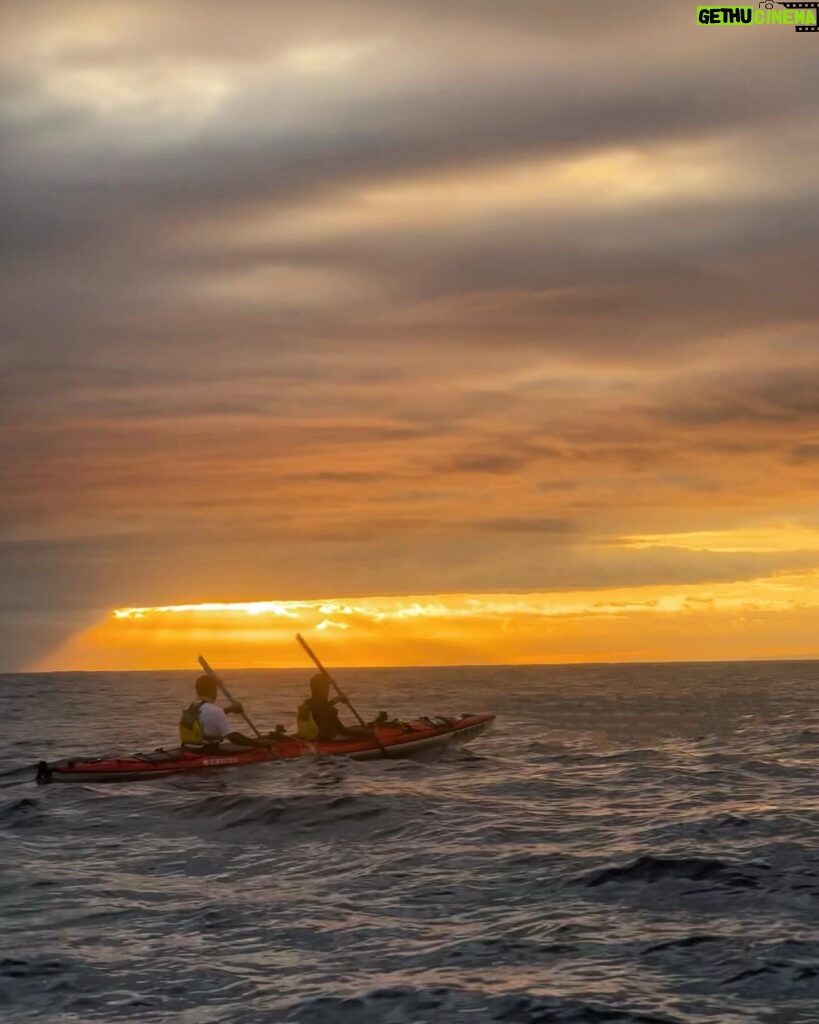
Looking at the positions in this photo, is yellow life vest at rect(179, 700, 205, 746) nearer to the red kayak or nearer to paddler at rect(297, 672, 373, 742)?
the red kayak

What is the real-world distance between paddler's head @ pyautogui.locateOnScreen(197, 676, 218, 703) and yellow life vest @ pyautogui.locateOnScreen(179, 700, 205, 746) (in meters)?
0.73

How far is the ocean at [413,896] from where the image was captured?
12.6 meters

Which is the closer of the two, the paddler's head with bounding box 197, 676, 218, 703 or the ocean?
the ocean

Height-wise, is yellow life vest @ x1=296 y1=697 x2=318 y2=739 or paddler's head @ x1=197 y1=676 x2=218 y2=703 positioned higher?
paddler's head @ x1=197 y1=676 x2=218 y2=703

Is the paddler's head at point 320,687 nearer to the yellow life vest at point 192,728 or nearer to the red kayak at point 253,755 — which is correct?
the red kayak at point 253,755

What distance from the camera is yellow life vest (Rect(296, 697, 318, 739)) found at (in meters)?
33.0

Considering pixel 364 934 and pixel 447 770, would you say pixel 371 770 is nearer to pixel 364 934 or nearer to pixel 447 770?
pixel 447 770

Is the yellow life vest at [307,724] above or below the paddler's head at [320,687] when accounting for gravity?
below

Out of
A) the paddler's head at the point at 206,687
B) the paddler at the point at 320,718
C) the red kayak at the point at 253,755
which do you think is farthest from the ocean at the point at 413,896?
the paddler's head at the point at 206,687

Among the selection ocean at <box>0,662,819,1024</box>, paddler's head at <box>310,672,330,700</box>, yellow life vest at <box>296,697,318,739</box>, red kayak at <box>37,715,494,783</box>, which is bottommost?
ocean at <box>0,662,819,1024</box>

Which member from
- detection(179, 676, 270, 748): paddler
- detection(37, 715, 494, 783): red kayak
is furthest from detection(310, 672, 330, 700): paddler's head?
detection(179, 676, 270, 748): paddler

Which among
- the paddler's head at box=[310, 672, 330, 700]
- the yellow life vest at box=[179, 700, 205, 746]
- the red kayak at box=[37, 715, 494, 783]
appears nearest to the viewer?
the red kayak at box=[37, 715, 494, 783]

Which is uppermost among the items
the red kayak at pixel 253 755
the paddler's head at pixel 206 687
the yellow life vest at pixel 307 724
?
the paddler's head at pixel 206 687

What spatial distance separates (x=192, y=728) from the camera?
101 feet
